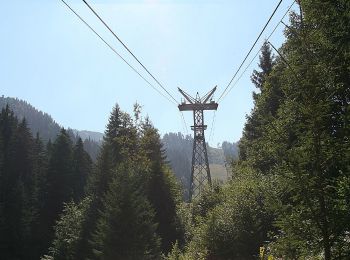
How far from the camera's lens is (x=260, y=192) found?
21062 mm

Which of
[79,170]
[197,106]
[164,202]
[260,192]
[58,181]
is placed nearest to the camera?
[260,192]

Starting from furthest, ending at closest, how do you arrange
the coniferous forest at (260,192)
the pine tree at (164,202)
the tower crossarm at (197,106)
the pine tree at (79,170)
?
the pine tree at (79,170) < the pine tree at (164,202) < the tower crossarm at (197,106) < the coniferous forest at (260,192)

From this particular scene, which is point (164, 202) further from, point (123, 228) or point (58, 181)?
point (58, 181)

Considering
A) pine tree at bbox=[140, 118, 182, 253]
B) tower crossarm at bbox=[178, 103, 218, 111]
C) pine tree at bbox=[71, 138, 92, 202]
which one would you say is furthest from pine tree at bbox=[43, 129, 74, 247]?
tower crossarm at bbox=[178, 103, 218, 111]

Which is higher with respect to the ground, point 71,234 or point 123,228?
point 123,228

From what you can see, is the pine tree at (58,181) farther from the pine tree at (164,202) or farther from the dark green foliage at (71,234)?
the pine tree at (164,202)

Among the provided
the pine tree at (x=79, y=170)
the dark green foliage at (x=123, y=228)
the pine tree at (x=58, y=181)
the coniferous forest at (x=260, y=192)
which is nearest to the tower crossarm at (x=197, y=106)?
the coniferous forest at (x=260, y=192)

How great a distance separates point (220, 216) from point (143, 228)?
662 cm

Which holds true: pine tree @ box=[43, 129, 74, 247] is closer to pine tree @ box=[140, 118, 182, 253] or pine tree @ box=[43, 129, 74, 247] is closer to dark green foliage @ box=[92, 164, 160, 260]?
→ pine tree @ box=[140, 118, 182, 253]

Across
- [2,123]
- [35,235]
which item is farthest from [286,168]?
[2,123]

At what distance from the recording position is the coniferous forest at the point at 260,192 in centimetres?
832

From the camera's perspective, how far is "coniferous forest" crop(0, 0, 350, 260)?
8320 mm

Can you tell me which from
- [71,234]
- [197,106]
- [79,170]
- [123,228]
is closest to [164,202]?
[71,234]

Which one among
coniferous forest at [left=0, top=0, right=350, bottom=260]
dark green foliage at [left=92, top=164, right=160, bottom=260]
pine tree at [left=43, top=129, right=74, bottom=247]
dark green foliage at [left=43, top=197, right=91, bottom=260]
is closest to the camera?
coniferous forest at [left=0, top=0, right=350, bottom=260]
